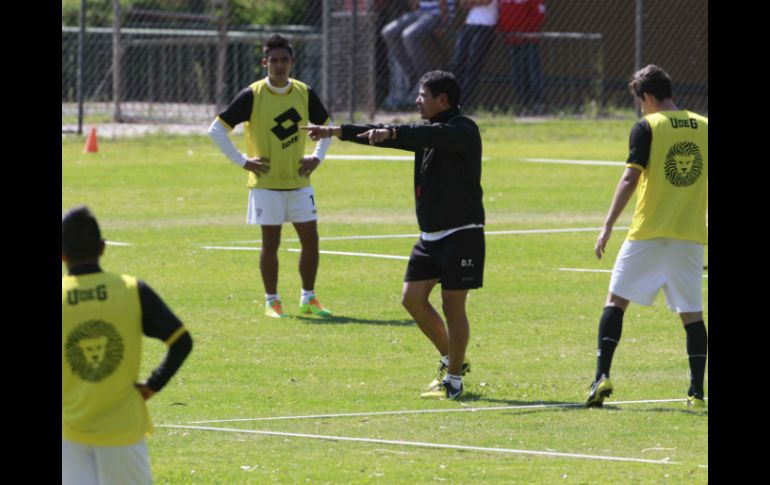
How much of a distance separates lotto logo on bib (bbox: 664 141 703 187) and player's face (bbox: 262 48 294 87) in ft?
14.4

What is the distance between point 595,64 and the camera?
1151 inches

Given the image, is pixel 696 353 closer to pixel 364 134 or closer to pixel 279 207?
pixel 364 134

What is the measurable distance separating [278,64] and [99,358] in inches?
279

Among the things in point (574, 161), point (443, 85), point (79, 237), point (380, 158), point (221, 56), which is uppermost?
point (221, 56)

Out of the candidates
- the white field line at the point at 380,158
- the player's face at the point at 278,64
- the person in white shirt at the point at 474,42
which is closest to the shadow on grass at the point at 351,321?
the player's face at the point at 278,64

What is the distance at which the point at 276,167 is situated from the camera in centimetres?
1254

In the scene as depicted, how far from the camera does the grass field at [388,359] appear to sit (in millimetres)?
7707

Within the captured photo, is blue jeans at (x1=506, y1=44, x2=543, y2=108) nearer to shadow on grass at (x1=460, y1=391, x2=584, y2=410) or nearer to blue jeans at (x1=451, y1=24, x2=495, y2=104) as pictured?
blue jeans at (x1=451, y1=24, x2=495, y2=104)

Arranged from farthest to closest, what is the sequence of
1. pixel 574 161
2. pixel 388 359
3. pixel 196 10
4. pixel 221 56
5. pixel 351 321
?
pixel 196 10 < pixel 221 56 < pixel 574 161 < pixel 351 321 < pixel 388 359

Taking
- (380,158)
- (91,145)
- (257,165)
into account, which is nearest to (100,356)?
(257,165)

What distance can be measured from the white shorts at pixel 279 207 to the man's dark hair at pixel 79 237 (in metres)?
6.84

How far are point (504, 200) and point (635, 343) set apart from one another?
357 inches
